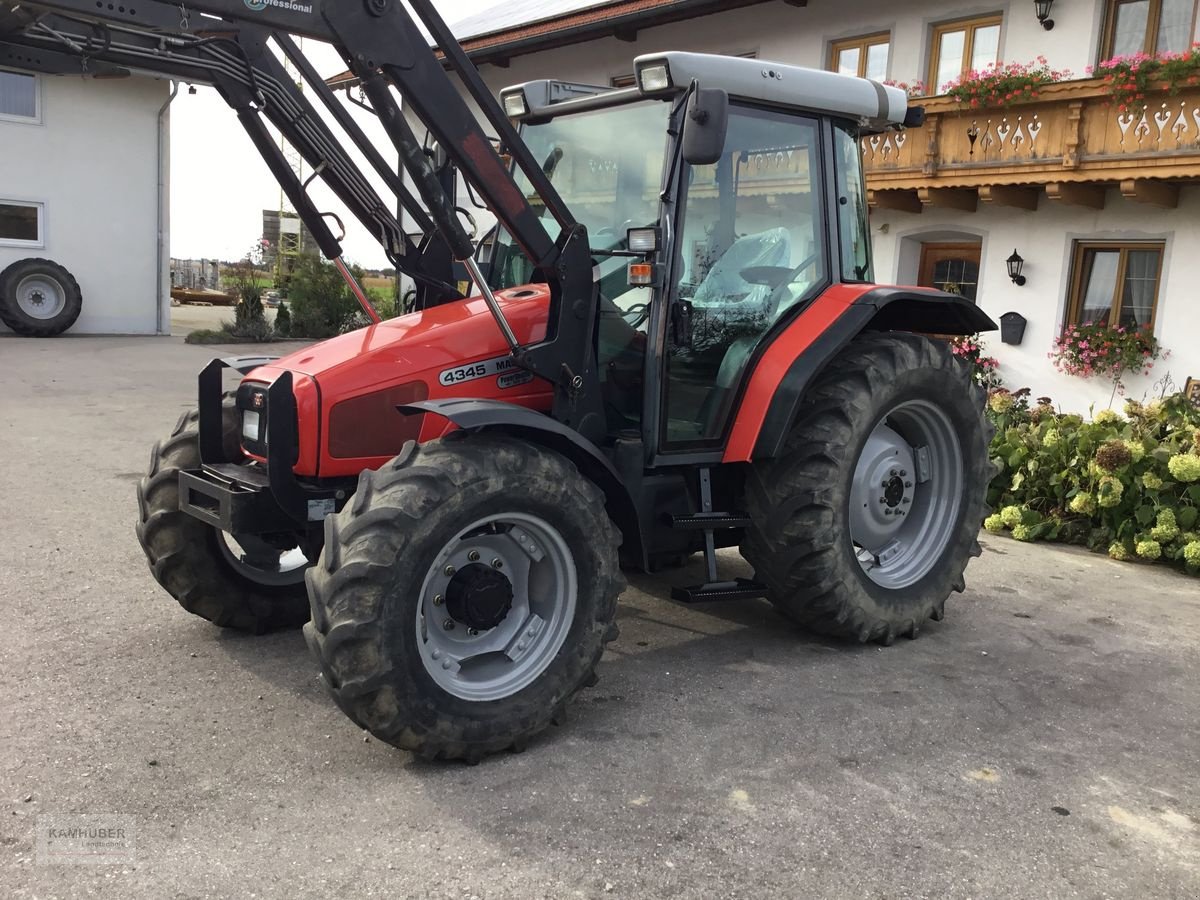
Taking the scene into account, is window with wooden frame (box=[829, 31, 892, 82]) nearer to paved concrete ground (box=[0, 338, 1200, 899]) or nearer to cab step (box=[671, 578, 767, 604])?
paved concrete ground (box=[0, 338, 1200, 899])

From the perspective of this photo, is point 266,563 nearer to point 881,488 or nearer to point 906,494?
point 881,488

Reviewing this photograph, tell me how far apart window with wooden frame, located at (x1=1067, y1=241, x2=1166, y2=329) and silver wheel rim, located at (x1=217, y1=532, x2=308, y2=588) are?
989 centimetres

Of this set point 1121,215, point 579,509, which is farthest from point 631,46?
point 579,509

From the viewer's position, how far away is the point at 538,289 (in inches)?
170

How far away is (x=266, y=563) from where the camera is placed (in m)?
4.62

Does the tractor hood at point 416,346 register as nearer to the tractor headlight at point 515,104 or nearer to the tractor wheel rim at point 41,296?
the tractor headlight at point 515,104

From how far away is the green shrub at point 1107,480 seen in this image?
632cm

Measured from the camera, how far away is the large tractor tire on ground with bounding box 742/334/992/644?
14.1 ft

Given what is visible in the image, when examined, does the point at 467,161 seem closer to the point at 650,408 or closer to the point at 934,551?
the point at 650,408

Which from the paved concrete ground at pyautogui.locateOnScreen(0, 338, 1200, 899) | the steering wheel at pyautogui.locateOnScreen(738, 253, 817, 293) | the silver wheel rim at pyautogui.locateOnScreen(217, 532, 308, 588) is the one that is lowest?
the paved concrete ground at pyautogui.locateOnScreen(0, 338, 1200, 899)

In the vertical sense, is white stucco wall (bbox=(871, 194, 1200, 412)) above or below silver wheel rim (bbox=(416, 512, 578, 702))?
above

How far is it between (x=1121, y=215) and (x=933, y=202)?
1.97m

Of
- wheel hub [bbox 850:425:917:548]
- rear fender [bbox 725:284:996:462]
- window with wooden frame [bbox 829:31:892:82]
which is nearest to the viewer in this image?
rear fender [bbox 725:284:996:462]

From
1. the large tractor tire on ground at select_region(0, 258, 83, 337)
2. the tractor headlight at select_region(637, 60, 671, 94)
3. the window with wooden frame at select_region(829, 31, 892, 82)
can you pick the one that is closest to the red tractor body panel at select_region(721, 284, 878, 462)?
the tractor headlight at select_region(637, 60, 671, 94)
